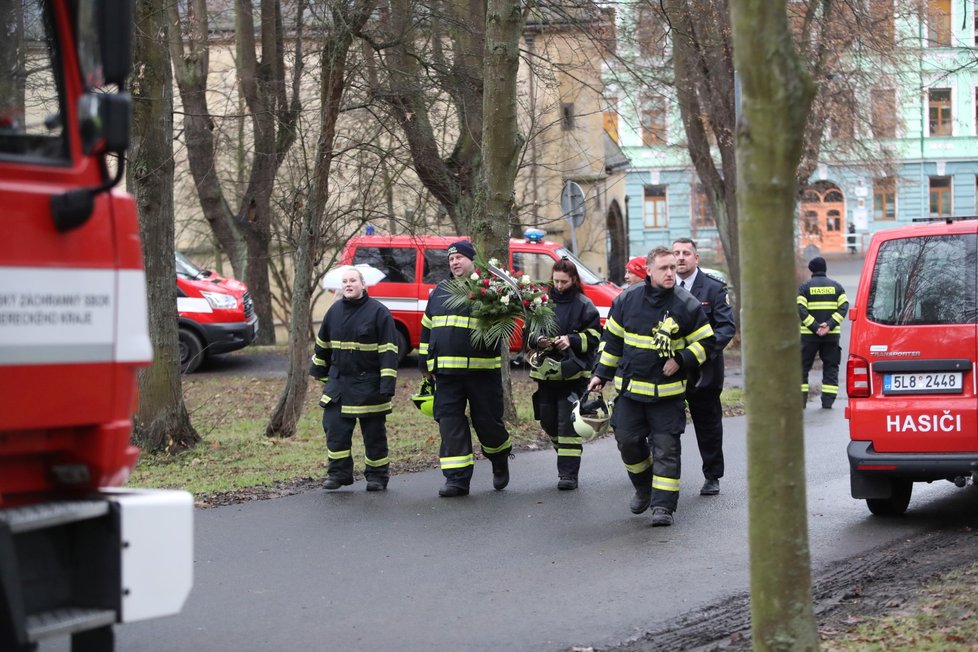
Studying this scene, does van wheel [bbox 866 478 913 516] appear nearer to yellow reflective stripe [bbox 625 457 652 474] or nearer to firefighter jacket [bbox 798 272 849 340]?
yellow reflective stripe [bbox 625 457 652 474]

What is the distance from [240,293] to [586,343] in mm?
10697

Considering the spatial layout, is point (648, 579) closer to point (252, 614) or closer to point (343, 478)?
point (252, 614)

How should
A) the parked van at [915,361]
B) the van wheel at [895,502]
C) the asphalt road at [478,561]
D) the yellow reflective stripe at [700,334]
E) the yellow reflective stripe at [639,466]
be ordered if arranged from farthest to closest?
the yellow reflective stripe at [639,466]
the van wheel at [895,502]
the yellow reflective stripe at [700,334]
the parked van at [915,361]
the asphalt road at [478,561]

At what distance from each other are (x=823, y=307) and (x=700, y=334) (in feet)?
26.9

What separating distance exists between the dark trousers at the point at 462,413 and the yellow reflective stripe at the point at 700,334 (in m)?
1.87

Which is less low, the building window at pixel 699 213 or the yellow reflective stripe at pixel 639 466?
the building window at pixel 699 213

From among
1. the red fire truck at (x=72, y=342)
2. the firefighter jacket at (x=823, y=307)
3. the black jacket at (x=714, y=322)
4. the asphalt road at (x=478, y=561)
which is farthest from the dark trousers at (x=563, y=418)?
the firefighter jacket at (x=823, y=307)

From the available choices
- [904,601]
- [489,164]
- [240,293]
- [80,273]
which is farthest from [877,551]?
[240,293]

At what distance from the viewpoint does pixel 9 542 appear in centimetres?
389

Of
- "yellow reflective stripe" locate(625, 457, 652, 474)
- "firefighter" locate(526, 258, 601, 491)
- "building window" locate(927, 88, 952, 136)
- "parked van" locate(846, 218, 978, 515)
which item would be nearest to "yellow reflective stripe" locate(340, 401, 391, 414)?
"firefighter" locate(526, 258, 601, 491)

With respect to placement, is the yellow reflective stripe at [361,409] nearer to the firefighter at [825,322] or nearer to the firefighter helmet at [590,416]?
the firefighter helmet at [590,416]

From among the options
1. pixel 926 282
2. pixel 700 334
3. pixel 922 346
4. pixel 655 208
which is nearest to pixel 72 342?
pixel 700 334

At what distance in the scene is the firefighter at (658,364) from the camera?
28.6 feet

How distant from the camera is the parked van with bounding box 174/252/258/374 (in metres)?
19.2
